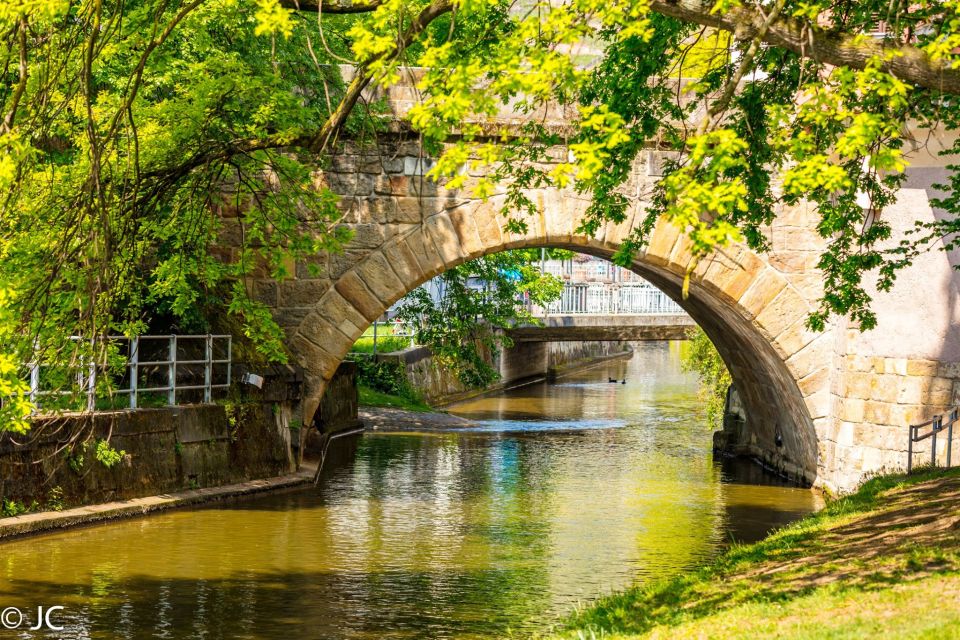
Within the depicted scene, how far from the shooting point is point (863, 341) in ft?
51.9

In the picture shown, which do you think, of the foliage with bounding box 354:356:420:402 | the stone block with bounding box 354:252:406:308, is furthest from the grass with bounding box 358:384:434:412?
the stone block with bounding box 354:252:406:308

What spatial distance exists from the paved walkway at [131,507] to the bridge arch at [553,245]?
1047 millimetres

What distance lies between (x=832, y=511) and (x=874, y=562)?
12.4 feet

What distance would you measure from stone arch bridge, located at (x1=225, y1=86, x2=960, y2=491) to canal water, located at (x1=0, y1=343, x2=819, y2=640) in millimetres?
1362

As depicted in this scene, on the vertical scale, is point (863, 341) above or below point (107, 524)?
above

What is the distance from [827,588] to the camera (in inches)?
324

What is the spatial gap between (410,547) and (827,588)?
5651mm

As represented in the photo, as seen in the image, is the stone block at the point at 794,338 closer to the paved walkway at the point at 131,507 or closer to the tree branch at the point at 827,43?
the paved walkway at the point at 131,507

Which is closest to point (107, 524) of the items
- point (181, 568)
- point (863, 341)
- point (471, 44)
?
point (181, 568)

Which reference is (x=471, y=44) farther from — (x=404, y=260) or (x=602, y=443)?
(x=602, y=443)

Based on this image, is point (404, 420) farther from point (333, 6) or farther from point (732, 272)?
point (333, 6)

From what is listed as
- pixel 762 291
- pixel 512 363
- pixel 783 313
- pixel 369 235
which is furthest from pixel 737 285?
pixel 512 363

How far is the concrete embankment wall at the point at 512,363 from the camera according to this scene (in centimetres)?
3055

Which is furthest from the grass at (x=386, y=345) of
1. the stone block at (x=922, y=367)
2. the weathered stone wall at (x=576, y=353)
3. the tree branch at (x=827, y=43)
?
the tree branch at (x=827, y=43)
